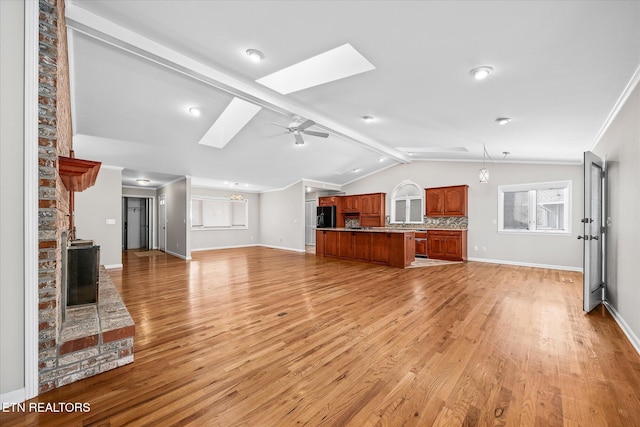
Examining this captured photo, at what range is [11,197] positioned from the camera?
5.06 ft

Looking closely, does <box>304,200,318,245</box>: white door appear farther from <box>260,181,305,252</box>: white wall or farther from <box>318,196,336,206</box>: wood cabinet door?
<box>260,181,305,252</box>: white wall

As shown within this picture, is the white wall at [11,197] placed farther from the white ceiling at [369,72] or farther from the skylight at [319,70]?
the skylight at [319,70]

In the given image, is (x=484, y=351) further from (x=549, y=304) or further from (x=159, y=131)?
(x=159, y=131)

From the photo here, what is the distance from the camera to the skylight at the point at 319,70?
2.73m

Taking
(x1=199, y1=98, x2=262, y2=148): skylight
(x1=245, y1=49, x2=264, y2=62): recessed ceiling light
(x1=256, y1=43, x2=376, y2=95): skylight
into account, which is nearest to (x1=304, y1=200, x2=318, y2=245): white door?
(x1=199, y1=98, x2=262, y2=148): skylight

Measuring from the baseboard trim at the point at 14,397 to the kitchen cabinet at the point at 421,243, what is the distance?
25.8 ft

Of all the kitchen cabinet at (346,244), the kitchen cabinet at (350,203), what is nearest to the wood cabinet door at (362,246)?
the kitchen cabinet at (346,244)

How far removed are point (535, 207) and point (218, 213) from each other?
9897 millimetres

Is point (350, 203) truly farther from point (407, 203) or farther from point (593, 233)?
point (593, 233)

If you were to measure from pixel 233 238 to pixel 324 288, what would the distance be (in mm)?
7117

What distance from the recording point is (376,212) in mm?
8773

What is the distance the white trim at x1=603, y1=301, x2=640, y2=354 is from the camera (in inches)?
92.4

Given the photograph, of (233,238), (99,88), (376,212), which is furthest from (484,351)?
(233,238)

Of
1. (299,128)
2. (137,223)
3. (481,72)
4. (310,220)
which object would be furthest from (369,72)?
(137,223)
